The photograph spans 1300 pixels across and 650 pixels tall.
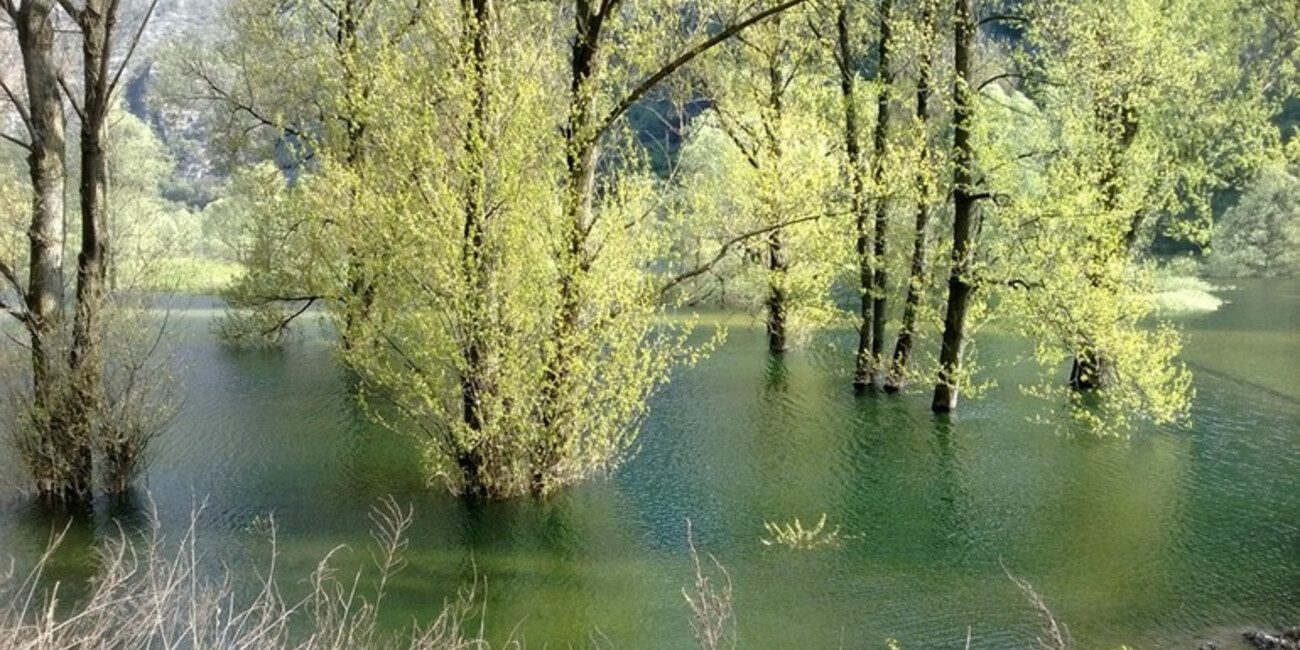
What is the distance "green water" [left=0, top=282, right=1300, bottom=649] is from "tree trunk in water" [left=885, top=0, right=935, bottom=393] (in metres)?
0.86

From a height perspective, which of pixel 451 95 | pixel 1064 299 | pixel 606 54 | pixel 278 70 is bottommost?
pixel 1064 299

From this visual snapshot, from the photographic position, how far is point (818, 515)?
12203 millimetres

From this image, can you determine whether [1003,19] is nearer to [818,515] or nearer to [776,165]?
[776,165]

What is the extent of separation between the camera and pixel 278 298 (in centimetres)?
2411

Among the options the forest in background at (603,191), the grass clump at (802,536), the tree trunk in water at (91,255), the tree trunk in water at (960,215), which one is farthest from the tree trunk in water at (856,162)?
the tree trunk in water at (91,255)

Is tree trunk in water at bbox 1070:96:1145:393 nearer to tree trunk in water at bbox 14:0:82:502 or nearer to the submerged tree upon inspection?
the submerged tree

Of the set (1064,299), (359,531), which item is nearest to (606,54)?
(359,531)

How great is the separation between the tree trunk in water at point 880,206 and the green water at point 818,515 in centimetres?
179

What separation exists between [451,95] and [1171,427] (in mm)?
13034

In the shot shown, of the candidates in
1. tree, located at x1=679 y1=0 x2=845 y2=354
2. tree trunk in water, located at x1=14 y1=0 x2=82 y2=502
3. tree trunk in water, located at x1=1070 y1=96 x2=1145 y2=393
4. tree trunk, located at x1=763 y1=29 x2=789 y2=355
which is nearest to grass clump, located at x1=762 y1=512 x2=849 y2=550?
tree trunk in water, located at x1=1070 y1=96 x2=1145 y2=393

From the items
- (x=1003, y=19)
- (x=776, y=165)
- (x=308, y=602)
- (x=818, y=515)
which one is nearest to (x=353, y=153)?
(x=308, y=602)

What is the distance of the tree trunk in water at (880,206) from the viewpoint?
58.7 ft

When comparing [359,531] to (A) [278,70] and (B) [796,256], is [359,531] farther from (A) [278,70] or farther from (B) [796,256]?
(A) [278,70]

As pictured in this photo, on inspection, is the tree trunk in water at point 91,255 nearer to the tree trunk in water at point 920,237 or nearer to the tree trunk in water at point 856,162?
the tree trunk in water at point 920,237
